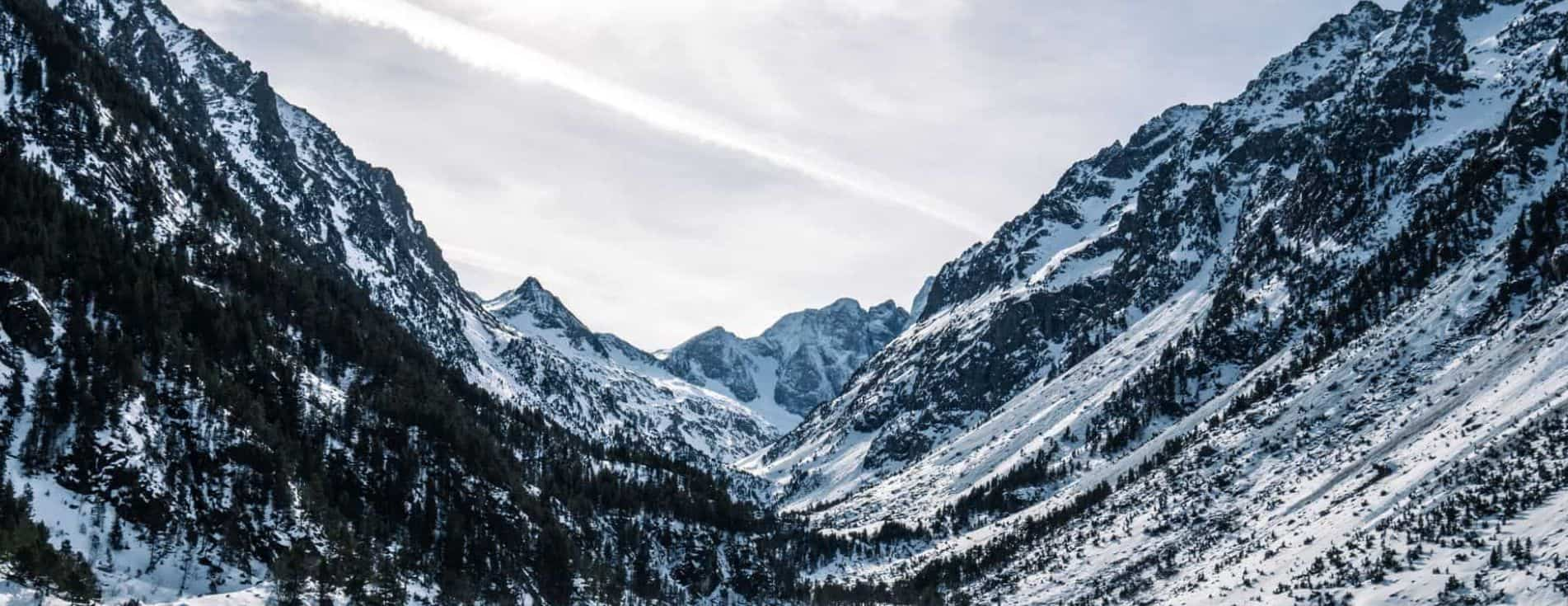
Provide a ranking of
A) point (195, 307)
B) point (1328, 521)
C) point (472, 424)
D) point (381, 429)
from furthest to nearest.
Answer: point (472, 424) → point (381, 429) → point (195, 307) → point (1328, 521)

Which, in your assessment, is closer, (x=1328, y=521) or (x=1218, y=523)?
(x=1328, y=521)

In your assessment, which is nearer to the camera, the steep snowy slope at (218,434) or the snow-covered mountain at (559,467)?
the snow-covered mountain at (559,467)

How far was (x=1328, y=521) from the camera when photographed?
315ft

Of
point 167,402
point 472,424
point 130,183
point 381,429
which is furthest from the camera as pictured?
point 472,424

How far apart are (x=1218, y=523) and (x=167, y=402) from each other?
400 ft

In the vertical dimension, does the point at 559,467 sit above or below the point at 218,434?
below

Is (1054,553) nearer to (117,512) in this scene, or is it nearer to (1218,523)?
(1218,523)

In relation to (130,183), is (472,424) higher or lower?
lower

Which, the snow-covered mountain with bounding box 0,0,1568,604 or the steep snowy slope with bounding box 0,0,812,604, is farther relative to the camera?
the steep snowy slope with bounding box 0,0,812,604

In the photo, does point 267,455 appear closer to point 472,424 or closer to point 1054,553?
point 472,424

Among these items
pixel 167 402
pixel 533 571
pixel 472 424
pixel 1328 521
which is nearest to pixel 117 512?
pixel 167 402

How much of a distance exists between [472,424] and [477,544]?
45974 mm

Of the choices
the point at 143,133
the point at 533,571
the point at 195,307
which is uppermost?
the point at 143,133

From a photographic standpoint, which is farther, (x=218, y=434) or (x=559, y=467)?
(x=559, y=467)
